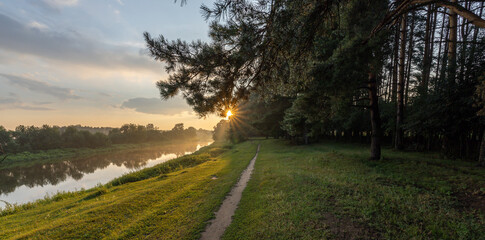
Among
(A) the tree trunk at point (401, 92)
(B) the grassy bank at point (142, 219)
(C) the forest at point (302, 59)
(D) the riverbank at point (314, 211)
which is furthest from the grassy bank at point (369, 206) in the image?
(A) the tree trunk at point (401, 92)

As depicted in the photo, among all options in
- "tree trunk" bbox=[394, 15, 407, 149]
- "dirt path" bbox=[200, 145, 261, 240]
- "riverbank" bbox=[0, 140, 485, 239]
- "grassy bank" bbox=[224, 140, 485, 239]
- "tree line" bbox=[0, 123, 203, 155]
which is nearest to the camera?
"grassy bank" bbox=[224, 140, 485, 239]

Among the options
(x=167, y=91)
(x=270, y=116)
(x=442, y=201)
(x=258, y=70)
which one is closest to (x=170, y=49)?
(x=167, y=91)

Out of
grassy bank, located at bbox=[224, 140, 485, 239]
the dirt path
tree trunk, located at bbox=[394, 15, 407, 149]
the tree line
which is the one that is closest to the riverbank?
grassy bank, located at bbox=[224, 140, 485, 239]

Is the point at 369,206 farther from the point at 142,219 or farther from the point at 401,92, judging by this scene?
the point at 401,92

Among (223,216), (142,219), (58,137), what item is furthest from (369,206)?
(58,137)

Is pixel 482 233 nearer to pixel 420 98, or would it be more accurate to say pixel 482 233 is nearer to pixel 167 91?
pixel 167 91

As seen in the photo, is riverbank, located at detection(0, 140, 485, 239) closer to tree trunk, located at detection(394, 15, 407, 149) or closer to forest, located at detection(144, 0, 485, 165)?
forest, located at detection(144, 0, 485, 165)

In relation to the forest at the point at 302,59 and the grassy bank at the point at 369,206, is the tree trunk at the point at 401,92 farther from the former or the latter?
the grassy bank at the point at 369,206

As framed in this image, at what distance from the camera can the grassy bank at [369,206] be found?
13.2 ft

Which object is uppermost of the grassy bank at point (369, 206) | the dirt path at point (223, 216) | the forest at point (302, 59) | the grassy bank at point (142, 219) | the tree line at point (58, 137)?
the forest at point (302, 59)

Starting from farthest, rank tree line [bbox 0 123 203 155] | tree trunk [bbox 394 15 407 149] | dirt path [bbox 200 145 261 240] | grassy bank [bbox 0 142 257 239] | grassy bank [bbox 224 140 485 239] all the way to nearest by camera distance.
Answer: tree line [bbox 0 123 203 155], tree trunk [bbox 394 15 407 149], grassy bank [bbox 0 142 257 239], dirt path [bbox 200 145 261 240], grassy bank [bbox 224 140 485 239]

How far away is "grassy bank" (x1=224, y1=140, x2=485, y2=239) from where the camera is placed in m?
4.04

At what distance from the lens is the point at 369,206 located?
199 inches

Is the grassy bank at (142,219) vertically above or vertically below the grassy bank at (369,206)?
below
